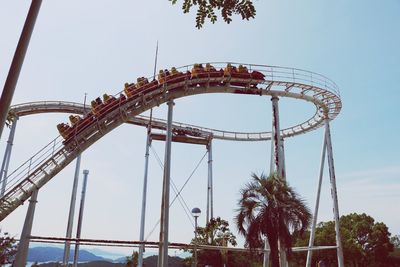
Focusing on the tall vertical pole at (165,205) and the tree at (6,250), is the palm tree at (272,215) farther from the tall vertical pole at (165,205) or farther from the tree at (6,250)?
the tree at (6,250)

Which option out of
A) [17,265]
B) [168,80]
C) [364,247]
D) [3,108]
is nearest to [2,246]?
[17,265]

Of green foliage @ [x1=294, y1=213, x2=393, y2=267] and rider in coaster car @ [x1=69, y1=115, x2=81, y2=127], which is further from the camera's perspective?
green foliage @ [x1=294, y1=213, x2=393, y2=267]

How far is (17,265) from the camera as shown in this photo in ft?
38.4

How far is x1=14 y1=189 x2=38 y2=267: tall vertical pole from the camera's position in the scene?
38.4ft

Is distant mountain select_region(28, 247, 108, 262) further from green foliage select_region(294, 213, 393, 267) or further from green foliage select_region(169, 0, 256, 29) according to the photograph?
green foliage select_region(169, 0, 256, 29)

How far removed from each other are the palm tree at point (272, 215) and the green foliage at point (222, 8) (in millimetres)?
9407

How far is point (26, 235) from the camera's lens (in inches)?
477

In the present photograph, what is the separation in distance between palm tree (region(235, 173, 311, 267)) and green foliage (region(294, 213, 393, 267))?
3456cm

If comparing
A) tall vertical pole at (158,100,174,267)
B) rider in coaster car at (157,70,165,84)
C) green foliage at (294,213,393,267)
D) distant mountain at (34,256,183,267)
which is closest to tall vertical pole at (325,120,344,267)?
tall vertical pole at (158,100,174,267)

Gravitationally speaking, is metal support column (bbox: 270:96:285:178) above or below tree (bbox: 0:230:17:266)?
above

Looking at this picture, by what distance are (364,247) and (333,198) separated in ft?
121

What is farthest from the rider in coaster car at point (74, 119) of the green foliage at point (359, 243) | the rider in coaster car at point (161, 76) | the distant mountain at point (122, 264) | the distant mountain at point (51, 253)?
the distant mountain at point (51, 253)

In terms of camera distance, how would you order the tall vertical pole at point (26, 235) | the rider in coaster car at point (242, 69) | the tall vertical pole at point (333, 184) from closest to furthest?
→ the tall vertical pole at point (26, 235)
the rider in coaster car at point (242, 69)
the tall vertical pole at point (333, 184)

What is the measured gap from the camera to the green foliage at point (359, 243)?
4556cm
